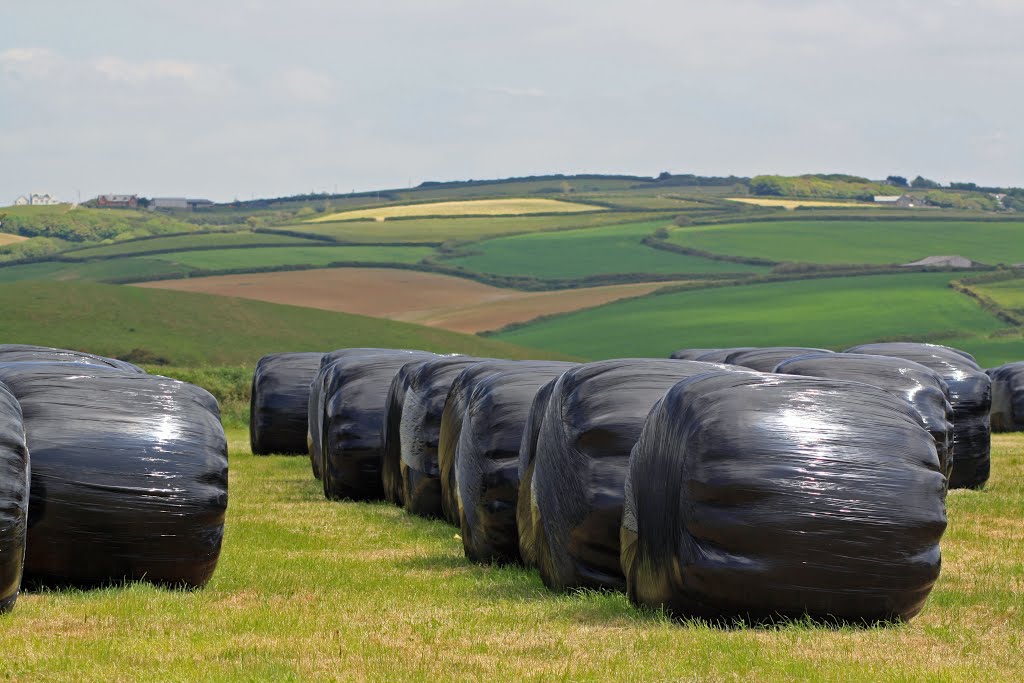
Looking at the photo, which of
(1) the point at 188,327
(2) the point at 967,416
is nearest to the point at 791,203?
(1) the point at 188,327

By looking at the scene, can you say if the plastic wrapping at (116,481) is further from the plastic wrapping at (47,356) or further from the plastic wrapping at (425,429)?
the plastic wrapping at (47,356)

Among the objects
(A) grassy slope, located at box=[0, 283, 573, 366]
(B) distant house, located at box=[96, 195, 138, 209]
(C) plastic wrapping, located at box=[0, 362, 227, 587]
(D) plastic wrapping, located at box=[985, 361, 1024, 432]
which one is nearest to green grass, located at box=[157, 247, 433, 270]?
Answer: (A) grassy slope, located at box=[0, 283, 573, 366]

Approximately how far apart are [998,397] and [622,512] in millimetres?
26119

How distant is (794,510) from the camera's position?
732cm

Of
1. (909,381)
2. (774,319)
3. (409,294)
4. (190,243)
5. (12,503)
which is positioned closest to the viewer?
(12,503)

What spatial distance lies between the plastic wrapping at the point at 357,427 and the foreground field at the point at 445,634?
5541 millimetres

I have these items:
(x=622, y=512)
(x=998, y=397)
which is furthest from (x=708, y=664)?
(x=998, y=397)

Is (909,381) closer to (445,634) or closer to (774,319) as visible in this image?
(445,634)

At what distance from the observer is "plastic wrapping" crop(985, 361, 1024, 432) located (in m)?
31.9

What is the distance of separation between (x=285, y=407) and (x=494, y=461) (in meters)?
14.6

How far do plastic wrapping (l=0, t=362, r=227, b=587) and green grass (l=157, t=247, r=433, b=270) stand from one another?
7364cm

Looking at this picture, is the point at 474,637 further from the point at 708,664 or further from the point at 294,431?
the point at 294,431

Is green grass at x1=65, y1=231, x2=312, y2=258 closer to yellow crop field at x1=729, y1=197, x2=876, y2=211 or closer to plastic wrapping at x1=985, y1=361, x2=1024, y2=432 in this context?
yellow crop field at x1=729, y1=197, x2=876, y2=211

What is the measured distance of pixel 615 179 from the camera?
519 ft
